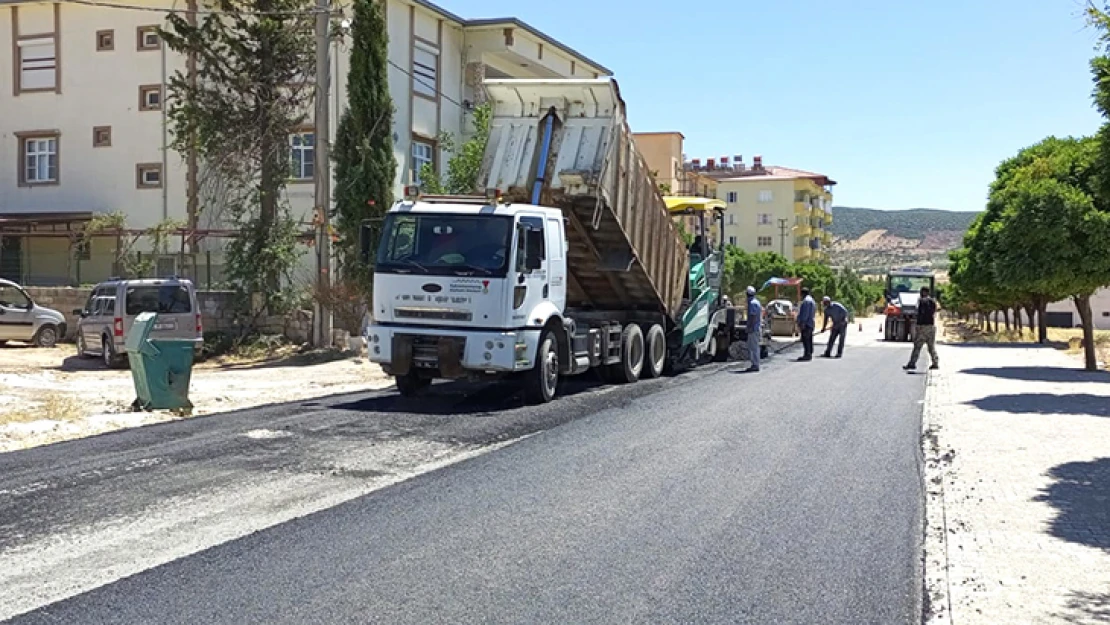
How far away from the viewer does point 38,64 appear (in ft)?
116

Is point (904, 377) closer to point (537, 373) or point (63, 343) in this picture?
point (537, 373)

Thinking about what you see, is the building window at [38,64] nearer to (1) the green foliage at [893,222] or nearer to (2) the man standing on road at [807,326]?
(2) the man standing on road at [807,326]

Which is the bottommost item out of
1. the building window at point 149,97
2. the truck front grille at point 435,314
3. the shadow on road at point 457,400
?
the shadow on road at point 457,400

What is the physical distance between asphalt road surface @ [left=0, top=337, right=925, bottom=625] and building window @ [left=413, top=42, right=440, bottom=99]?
22.3m

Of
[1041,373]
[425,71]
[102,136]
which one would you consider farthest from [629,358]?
[102,136]

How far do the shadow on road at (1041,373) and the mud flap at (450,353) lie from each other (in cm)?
1205

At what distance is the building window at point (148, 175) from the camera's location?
34.4 metres

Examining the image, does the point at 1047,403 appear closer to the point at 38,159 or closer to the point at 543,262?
the point at 543,262

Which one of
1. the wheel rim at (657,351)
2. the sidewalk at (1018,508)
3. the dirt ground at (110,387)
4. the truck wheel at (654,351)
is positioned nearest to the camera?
the sidewalk at (1018,508)

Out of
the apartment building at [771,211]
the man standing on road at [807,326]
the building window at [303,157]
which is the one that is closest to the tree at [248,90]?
the building window at [303,157]

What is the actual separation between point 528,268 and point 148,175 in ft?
80.4

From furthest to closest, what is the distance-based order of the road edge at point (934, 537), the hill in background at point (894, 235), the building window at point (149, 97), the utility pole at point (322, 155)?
1. the hill in background at point (894, 235)
2. the building window at point (149, 97)
3. the utility pole at point (322, 155)
4. the road edge at point (934, 537)

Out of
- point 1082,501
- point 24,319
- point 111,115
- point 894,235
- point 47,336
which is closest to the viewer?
point 1082,501

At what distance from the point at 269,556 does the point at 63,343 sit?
2236cm
